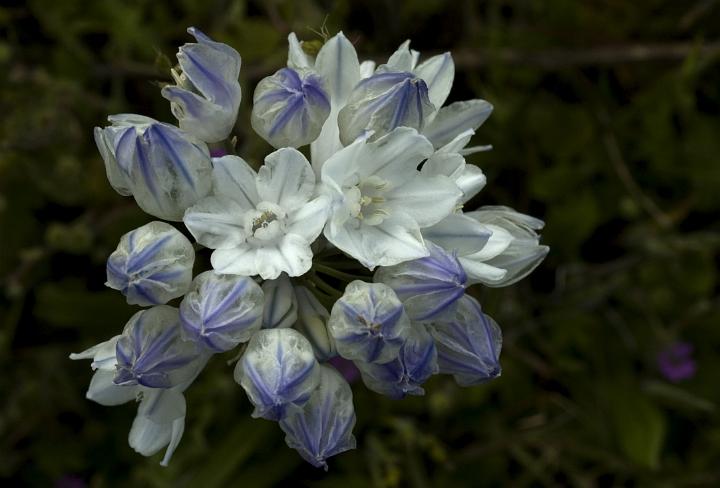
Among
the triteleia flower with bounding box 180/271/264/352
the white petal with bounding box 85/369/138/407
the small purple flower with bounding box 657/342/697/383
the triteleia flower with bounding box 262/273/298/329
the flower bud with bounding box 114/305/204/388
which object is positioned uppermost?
the triteleia flower with bounding box 180/271/264/352

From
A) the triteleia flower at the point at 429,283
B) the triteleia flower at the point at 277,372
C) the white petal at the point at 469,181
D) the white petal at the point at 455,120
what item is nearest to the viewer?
the triteleia flower at the point at 277,372

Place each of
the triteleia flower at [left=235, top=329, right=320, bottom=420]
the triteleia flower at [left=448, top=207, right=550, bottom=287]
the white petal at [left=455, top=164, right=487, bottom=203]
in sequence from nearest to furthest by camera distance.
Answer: the triteleia flower at [left=235, top=329, right=320, bottom=420]
the triteleia flower at [left=448, top=207, right=550, bottom=287]
the white petal at [left=455, top=164, right=487, bottom=203]

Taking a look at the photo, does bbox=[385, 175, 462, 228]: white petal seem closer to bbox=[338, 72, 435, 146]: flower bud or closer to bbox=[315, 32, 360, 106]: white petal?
bbox=[338, 72, 435, 146]: flower bud

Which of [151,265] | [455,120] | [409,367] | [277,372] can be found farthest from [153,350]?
[455,120]

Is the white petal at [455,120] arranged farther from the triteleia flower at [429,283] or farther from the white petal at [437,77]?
the triteleia flower at [429,283]

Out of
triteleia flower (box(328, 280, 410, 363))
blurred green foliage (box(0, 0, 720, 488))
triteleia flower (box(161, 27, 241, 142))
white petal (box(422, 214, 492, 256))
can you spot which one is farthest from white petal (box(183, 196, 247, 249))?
blurred green foliage (box(0, 0, 720, 488))

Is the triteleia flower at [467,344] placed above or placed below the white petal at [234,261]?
below

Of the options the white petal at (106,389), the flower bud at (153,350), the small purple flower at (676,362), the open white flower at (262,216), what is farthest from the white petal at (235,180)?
the small purple flower at (676,362)

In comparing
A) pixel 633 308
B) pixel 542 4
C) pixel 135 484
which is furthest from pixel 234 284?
pixel 542 4
